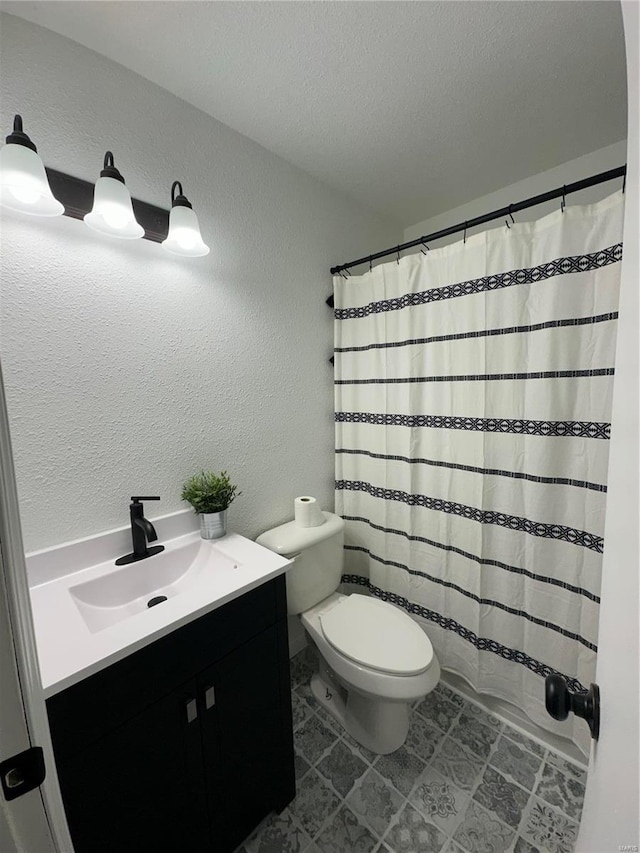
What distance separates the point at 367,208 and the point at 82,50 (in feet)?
4.22

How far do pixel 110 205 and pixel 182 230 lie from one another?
7.8 inches

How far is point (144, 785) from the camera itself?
77cm

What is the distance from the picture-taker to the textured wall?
923mm

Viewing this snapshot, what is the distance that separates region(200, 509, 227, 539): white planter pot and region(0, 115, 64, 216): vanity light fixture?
1011 millimetres

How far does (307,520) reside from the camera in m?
1.45

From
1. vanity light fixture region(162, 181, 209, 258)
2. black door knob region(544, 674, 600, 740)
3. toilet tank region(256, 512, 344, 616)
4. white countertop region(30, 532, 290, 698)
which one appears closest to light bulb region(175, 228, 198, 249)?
vanity light fixture region(162, 181, 209, 258)

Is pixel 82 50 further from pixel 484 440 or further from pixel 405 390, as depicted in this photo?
pixel 484 440

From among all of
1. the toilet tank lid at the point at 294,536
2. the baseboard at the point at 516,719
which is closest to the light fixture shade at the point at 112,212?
the toilet tank lid at the point at 294,536

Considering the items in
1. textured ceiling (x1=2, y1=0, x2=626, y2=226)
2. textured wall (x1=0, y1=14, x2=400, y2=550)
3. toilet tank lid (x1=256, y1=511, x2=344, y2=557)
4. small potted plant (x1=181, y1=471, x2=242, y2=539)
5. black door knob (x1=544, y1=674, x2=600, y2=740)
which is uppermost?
textured ceiling (x1=2, y1=0, x2=626, y2=226)

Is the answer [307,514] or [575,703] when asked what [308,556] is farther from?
[575,703]

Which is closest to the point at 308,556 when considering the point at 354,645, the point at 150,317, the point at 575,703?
the point at 354,645

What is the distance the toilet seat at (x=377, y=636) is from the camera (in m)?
1.12

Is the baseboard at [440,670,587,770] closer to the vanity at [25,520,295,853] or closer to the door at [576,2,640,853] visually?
the vanity at [25,520,295,853]

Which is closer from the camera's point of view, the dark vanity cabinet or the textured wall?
the dark vanity cabinet
